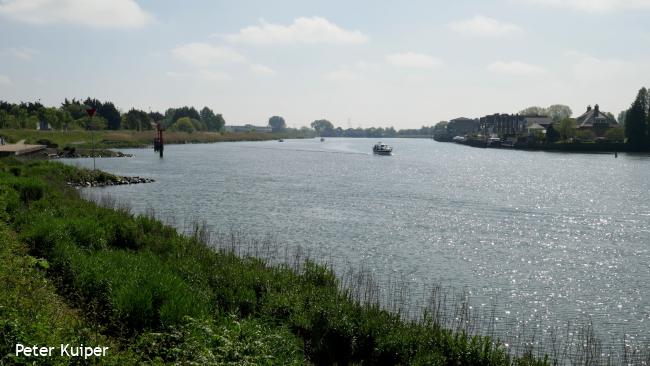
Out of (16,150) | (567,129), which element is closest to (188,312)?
(16,150)

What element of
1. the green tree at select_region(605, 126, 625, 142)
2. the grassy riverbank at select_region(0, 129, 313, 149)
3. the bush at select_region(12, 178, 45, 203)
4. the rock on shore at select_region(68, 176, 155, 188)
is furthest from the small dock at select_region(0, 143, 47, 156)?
the green tree at select_region(605, 126, 625, 142)

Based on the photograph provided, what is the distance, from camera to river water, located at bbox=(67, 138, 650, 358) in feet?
82.9

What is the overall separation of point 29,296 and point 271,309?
23.6ft

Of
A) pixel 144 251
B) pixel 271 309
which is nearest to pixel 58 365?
pixel 271 309

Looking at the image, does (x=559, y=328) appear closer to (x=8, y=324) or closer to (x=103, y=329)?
(x=103, y=329)

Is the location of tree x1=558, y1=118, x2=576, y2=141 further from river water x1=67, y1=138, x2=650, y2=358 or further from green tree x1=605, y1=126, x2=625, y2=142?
river water x1=67, y1=138, x2=650, y2=358

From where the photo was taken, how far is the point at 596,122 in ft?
571

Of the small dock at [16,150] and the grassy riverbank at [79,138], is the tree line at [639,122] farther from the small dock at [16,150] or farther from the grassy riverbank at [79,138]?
the small dock at [16,150]

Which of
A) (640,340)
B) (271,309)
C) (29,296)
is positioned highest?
(29,296)

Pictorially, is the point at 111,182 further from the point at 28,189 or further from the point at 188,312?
the point at 188,312

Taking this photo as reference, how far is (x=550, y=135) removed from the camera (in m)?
171

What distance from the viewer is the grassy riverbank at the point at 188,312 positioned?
12.2 m

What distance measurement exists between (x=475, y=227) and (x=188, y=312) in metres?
32.6

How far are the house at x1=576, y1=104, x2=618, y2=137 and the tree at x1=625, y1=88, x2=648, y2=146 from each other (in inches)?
974
